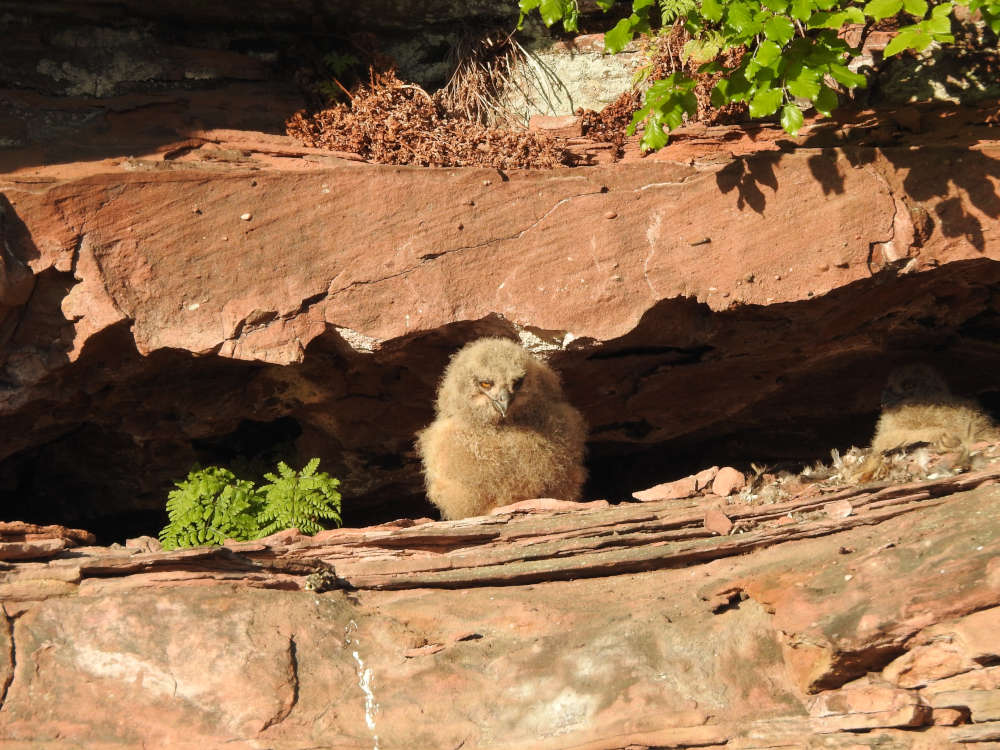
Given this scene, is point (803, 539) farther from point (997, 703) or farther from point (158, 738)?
point (158, 738)

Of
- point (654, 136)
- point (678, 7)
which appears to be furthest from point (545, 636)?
point (678, 7)

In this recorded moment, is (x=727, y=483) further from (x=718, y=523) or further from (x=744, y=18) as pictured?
(x=744, y=18)

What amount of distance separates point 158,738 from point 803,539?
3358 millimetres

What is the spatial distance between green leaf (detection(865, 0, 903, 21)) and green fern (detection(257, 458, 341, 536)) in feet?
14.3

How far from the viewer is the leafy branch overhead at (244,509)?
6.51m

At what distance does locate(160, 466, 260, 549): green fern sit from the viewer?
6543mm

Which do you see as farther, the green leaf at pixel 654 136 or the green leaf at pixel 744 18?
the green leaf at pixel 654 136

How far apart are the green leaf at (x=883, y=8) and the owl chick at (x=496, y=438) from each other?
293 centimetres

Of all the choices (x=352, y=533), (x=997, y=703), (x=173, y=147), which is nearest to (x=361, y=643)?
(x=352, y=533)

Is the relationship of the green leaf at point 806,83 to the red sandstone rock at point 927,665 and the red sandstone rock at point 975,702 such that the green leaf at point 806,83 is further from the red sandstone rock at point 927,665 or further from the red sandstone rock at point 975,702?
the red sandstone rock at point 975,702

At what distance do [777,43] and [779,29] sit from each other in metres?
0.20

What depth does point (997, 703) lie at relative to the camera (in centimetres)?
418

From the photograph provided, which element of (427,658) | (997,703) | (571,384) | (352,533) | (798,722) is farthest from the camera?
(571,384)

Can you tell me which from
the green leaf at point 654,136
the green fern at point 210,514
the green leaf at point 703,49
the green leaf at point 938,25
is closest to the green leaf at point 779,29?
the green leaf at point 938,25
